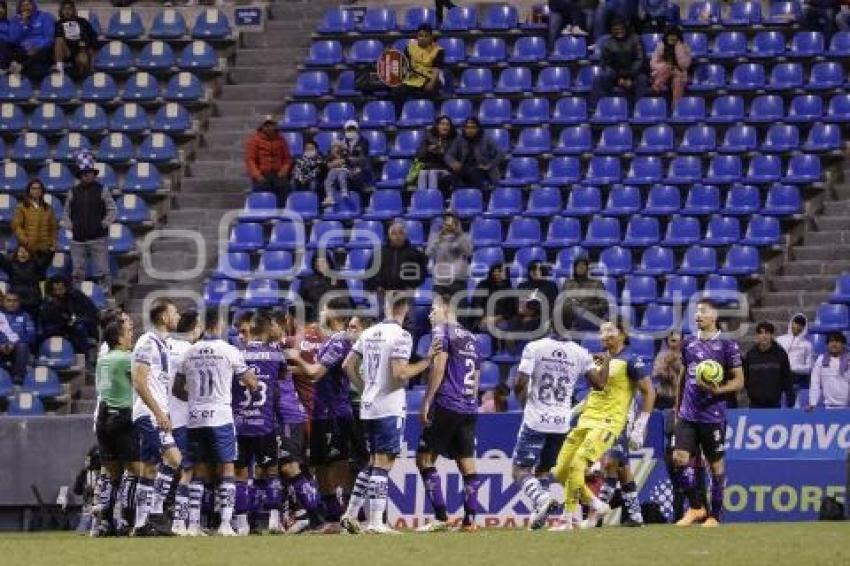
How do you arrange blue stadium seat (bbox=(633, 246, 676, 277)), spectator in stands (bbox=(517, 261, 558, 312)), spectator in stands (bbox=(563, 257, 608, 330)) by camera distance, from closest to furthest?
spectator in stands (bbox=(563, 257, 608, 330))
spectator in stands (bbox=(517, 261, 558, 312))
blue stadium seat (bbox=(633, 246, 676, 277))

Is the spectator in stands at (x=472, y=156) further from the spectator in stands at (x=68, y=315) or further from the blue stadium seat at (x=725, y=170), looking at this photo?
the spectator in stands at (x=68, y=315)

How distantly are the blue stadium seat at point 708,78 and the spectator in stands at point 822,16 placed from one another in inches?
58.8

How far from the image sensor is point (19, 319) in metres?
29.2

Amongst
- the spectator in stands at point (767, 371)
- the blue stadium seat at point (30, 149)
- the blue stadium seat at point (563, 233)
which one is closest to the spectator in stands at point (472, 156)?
the blue stadium seat at point (563, 233)

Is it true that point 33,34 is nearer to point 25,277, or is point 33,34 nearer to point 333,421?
point 25,277

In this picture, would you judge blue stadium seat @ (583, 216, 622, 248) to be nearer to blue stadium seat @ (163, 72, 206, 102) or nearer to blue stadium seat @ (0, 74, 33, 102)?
blue stadium seat @ (163, 72, 206, 102)

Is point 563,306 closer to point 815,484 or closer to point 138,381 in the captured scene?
point 815,484

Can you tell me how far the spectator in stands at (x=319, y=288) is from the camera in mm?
27859

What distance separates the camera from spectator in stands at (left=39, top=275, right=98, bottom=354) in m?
29.3

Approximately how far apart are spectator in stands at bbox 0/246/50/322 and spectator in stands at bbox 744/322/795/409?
10058 mm

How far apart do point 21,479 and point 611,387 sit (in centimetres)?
926

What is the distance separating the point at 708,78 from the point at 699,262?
3.86 metres

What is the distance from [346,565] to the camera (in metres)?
16.0

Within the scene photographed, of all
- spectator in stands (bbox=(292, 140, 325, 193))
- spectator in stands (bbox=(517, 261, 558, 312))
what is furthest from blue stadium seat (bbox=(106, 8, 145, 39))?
spectator in stands (bbox=(517, 261, 558, 312))
